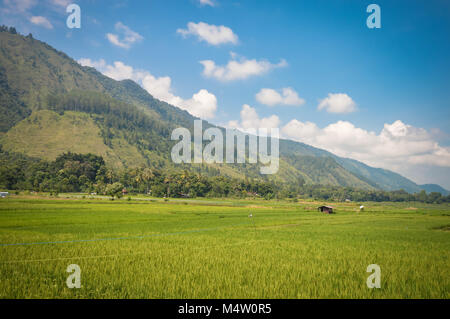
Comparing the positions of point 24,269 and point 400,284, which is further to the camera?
point 24,269

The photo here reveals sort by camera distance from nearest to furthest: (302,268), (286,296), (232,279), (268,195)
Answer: (286,296) → (232,279) → (302,268) → (268,195)

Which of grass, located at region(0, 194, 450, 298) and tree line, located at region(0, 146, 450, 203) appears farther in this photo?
tree line, located at region(0, 146, 450, 203)

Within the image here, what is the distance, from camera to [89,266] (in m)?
11.2

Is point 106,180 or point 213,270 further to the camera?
point 106,180

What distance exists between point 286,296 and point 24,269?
10.5 meters

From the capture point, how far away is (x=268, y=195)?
14538 centimetres

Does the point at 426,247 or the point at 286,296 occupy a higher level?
the point at 286,296

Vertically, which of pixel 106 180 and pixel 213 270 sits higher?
pixel 213 270

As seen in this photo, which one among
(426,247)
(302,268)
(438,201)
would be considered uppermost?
(302,268)

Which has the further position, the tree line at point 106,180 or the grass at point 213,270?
the tree line at point 106,180

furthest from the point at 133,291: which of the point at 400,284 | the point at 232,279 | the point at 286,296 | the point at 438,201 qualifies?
the point at 438,201
